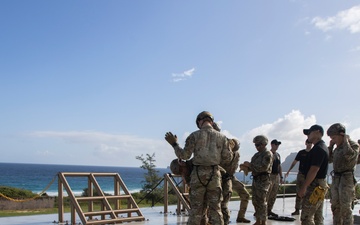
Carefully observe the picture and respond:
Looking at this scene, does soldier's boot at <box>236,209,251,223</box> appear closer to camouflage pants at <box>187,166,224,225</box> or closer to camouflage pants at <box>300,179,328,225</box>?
camouflage pants at <box>300,179,328,225</box>

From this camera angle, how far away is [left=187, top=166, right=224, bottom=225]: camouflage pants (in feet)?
19.2

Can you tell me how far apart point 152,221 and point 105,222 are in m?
1.17

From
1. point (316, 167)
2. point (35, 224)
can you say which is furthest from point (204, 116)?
point (35, 224)

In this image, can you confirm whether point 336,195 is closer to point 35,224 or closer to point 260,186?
point 260,186

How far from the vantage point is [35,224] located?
27.3ft

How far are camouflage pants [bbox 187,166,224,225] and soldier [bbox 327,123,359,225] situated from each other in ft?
7.50

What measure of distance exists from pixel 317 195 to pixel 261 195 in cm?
213

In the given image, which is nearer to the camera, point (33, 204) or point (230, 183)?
point (230, 183)

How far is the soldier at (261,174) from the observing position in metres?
7.98

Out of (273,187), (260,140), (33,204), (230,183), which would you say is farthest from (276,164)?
(33,204)

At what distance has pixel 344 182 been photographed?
6.89 m

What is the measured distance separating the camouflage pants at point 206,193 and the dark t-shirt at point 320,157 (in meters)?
1.45

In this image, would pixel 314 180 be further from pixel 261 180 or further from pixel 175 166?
pixel 175 166

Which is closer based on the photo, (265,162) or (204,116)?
(204,116)
